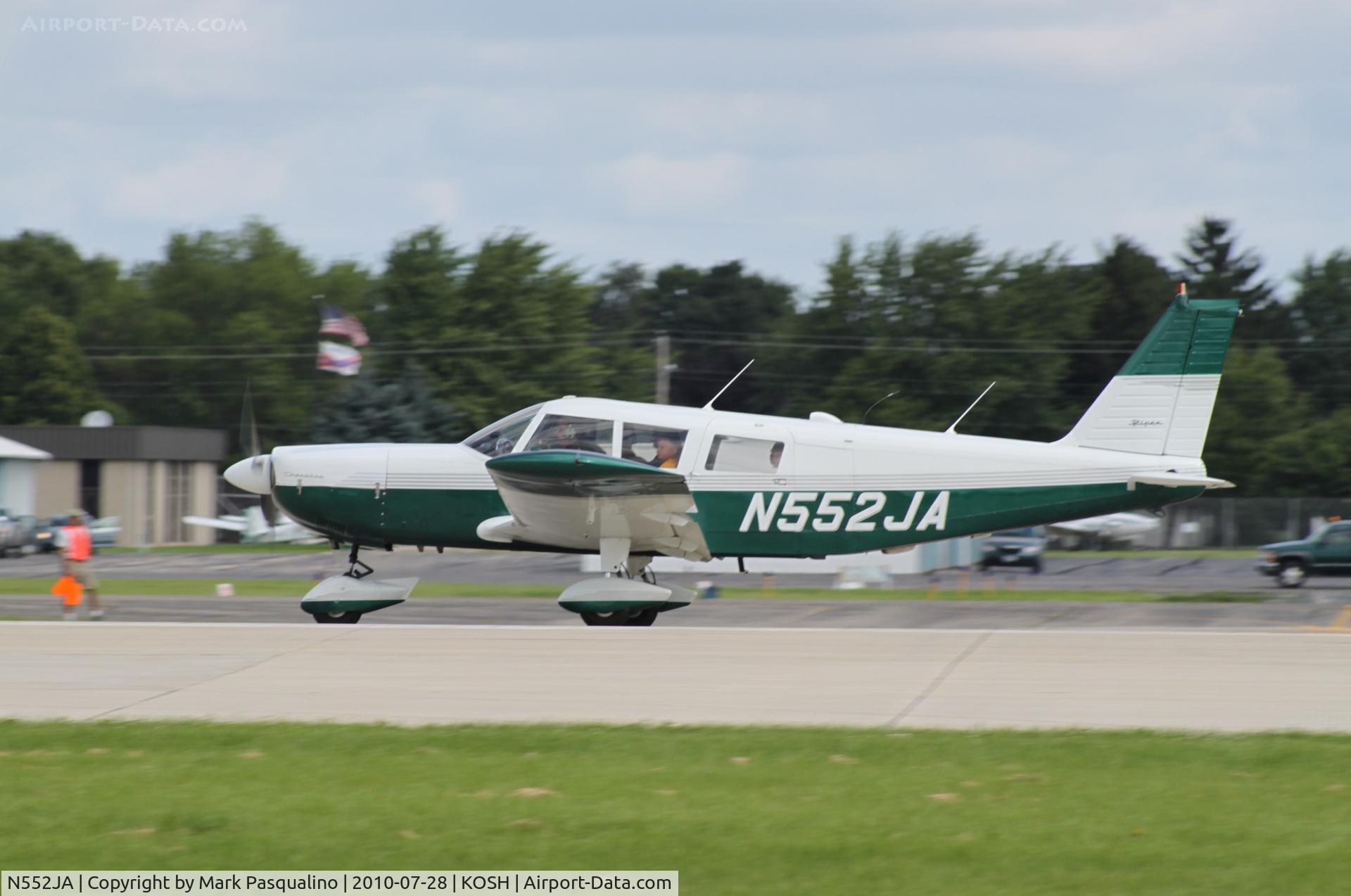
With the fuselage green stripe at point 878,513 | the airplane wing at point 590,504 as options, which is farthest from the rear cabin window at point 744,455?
the airplane wing at point 590,504

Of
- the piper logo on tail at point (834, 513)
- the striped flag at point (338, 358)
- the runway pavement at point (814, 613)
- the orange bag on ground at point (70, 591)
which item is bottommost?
the runway pavement at point (814, 613)

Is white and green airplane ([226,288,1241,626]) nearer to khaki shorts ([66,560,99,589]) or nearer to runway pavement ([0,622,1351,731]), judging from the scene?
runway pavement ([0,622,1351,731])

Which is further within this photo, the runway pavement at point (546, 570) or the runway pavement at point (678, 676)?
the runway pavement at point (546, 570)

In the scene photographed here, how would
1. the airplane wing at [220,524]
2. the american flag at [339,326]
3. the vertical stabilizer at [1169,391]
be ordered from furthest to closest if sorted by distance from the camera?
the airplane wing at [220,524] → the american flag at [339,326] → the vertical stabilizer at [1169,391]

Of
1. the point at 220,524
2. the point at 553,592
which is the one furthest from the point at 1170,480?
the point at 220,524

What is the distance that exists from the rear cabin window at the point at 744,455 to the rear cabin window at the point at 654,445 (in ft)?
1.04

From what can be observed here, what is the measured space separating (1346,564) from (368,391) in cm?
3008

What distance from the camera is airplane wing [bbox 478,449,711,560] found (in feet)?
42.7

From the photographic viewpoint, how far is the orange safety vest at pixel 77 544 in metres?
17.5

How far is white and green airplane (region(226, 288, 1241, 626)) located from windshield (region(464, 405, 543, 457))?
22mm

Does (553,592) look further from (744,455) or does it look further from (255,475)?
(744,455)

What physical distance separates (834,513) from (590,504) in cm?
247

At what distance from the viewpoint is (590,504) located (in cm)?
1380

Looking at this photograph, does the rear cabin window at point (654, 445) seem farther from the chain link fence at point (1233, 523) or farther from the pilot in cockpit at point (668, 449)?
the chain link fence at point (1233, 523)
